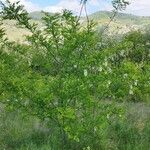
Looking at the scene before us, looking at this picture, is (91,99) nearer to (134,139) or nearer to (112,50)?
(112,50)

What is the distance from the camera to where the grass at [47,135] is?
9.54 m

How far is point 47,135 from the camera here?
405 inches

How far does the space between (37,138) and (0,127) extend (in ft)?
3.29

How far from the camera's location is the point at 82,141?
31.4ft

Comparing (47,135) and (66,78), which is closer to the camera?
(66,78)

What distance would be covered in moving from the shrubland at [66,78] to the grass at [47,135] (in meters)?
0.27

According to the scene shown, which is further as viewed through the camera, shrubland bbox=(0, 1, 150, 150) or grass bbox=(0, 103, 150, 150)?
grass bbox=(0, 103, 150, 150)

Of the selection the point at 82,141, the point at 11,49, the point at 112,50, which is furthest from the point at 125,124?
the point at 11,49

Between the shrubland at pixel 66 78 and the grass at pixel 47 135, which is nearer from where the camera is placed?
the shrubland at pixel 66 78

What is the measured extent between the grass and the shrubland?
27 centimetres

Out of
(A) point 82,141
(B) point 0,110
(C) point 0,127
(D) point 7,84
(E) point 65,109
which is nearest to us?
(E) point 65,109

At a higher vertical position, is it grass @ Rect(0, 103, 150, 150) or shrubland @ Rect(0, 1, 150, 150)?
shrubland @ Rect(0, 1, 150, 150)

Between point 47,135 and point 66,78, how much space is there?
6.89ft

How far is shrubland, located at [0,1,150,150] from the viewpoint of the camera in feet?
27.9
